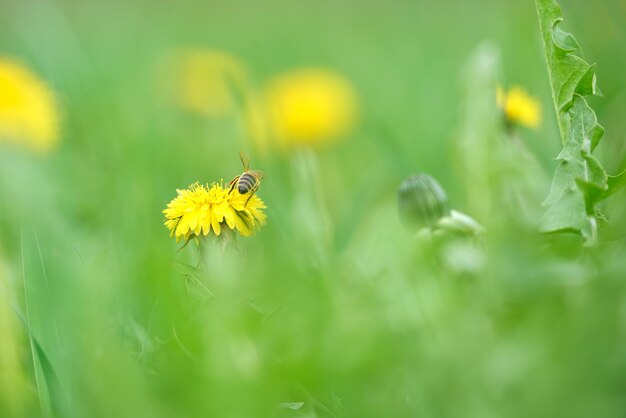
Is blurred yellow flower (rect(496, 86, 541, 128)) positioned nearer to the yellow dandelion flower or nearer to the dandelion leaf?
the dandelion leaf

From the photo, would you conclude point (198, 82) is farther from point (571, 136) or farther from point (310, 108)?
point (571, 136)

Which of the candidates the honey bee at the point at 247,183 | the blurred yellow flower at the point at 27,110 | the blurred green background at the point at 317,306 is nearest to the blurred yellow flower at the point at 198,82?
the blurred yellow flower at the point at 27,110

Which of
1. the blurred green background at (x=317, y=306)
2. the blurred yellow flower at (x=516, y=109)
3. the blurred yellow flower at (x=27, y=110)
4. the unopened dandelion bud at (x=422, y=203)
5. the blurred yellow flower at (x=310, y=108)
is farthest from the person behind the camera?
the blurred yellow flower at (x=310, y=108)

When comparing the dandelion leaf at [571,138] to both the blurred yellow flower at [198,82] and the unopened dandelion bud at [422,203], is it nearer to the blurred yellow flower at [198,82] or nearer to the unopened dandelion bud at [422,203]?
the unopened dandelion bud at [422,203]

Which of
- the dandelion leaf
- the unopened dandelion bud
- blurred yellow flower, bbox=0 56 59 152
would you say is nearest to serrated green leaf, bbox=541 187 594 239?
the dandelion leaf

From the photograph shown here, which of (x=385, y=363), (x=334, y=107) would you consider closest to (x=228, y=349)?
(x=385, y=363)

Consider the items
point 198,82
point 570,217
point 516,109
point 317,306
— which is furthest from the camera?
point 198,82

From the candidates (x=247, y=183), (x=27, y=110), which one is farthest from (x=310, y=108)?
(x=247, y=183)
